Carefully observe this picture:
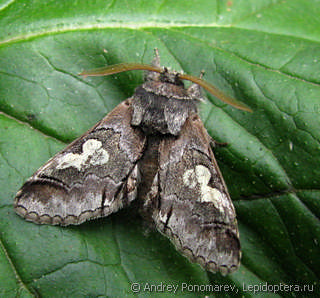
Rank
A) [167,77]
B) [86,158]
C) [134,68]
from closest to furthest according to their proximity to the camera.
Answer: [86,158], [134,68], [167,77]

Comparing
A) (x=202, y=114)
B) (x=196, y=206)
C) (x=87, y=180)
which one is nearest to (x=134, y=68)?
(x=202, y=114)

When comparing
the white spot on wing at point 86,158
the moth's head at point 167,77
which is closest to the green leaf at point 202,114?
the moth's head at point 167,77

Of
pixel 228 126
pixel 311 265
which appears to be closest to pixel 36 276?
pixel 228 126

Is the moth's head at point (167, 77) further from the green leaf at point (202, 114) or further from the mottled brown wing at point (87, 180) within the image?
the mottled brown wing at point (87, 180)

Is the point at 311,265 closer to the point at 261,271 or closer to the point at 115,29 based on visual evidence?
the point at 261,271

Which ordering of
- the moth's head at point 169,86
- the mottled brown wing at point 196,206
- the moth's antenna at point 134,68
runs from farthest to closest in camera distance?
the moth's head at point 169,86
the moth's antenna at point 134,68
the mottled brown wing at point 196,206

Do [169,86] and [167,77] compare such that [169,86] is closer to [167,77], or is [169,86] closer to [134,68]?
[167,77]
